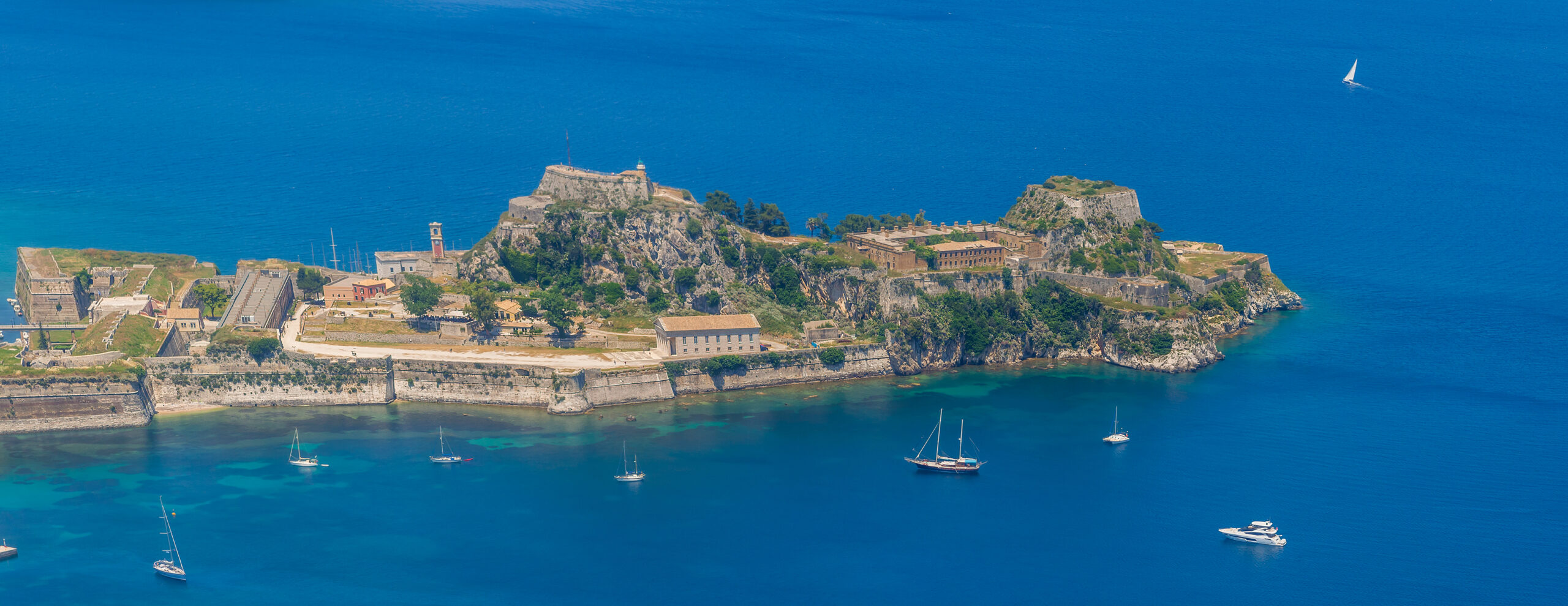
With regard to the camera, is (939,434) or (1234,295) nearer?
(939,434)

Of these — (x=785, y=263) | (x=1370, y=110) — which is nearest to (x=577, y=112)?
(x=785, y=263)

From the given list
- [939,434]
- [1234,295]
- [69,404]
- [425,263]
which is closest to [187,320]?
[69,404]

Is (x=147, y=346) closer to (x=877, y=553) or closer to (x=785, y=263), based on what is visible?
(x=785, y=263)

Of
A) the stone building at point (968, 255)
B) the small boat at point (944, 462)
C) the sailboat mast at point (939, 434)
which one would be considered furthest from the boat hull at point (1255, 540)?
the stone building at point (968, 255)

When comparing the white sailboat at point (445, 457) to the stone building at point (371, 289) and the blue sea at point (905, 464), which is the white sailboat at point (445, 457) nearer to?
the blue sea at point (905, 464)

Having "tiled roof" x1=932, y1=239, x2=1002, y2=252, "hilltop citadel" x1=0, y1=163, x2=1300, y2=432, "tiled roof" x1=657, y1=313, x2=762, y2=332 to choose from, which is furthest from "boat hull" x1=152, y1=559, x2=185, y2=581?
"tiled roof" x1=932, y1=239, x2=1002, y2=252

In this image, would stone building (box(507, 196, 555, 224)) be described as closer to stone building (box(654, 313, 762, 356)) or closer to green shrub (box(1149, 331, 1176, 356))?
stone building (box(654, 313, 762, 356))

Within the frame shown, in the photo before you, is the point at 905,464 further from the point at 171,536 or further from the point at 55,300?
the point at 55,300
